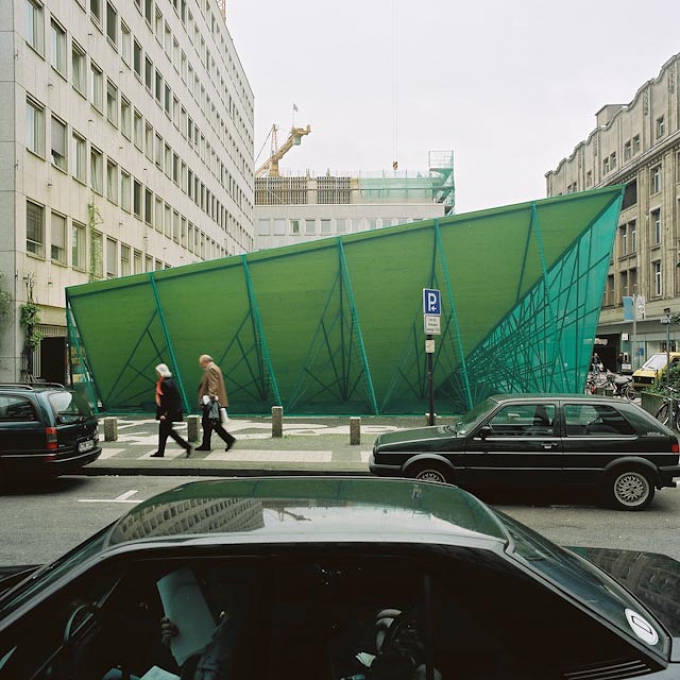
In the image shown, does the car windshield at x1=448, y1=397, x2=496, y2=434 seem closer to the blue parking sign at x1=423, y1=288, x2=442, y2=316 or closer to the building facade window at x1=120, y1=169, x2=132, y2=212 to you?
the blue parking sign at x1=423, y1=288, x2=442, y2=316

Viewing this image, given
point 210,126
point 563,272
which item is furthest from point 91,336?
point 210,126

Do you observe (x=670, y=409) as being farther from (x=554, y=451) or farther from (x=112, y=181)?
(x=112, y=181)

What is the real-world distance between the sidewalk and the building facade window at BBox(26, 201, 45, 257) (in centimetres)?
871

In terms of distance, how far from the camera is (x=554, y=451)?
853cm

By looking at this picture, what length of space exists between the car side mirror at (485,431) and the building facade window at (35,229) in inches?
738

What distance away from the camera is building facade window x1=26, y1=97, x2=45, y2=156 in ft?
73.9

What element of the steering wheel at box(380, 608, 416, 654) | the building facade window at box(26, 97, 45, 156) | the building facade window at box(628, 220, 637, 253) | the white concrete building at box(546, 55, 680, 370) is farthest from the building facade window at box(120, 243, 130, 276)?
the building facade window at box(628, 220, 637, 253)

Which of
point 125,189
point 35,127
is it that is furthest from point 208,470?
point 125,189

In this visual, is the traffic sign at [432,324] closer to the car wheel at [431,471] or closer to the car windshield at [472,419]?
the car windshield at [472,419]

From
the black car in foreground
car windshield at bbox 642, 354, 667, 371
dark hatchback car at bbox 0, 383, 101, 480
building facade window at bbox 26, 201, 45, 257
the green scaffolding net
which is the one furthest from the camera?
car windshield at bbox 642, 354, 667, 371

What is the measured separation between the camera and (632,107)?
51.3 meters

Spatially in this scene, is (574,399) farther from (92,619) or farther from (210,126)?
(210,126)

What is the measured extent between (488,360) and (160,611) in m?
17.0

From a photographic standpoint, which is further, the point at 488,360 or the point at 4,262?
the point at 4,262
